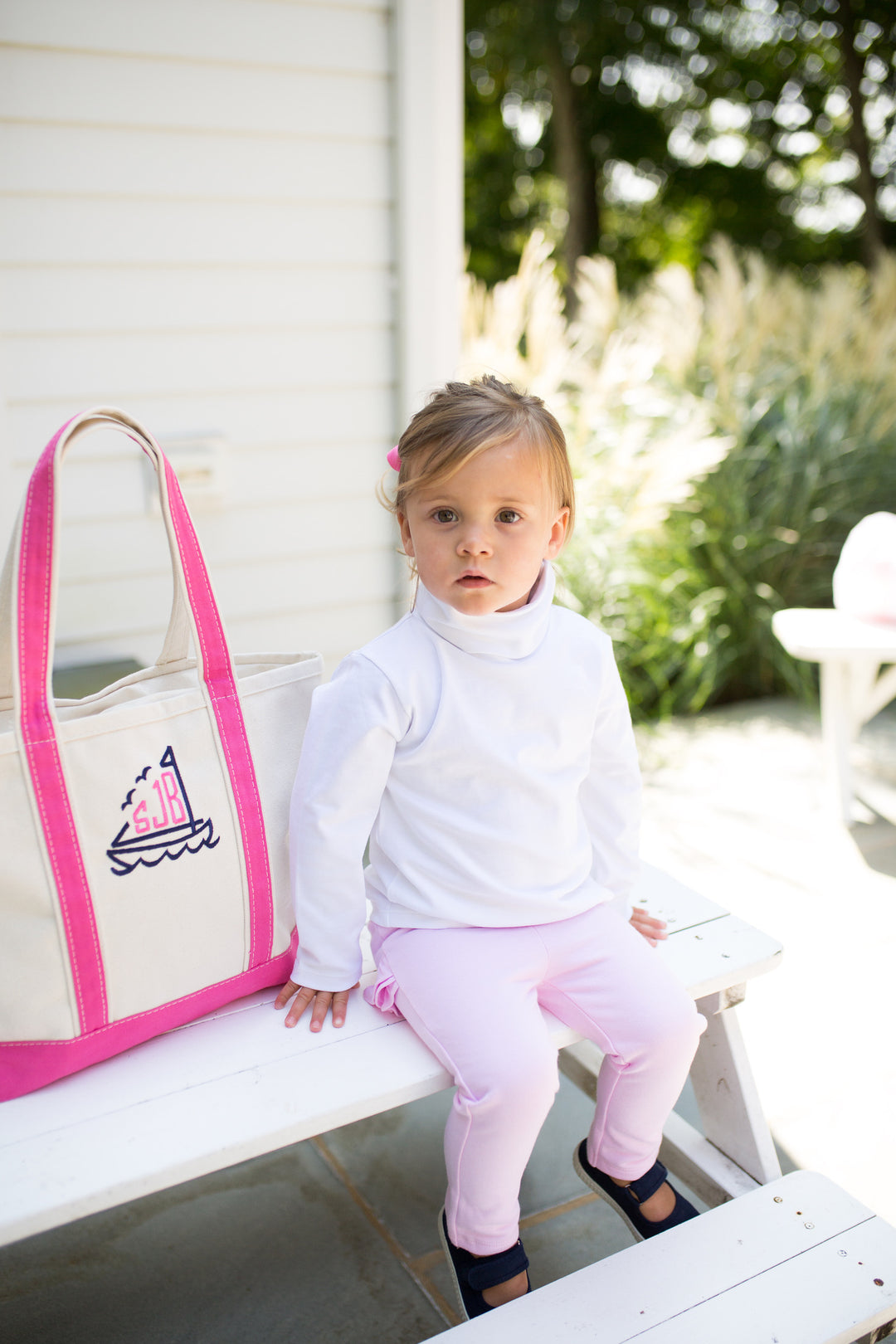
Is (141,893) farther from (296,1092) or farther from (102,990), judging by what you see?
(296,1092)

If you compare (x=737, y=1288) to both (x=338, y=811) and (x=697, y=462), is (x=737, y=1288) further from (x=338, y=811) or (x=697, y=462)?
(x=697, y=462)

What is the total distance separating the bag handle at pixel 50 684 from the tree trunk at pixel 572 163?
371 inches

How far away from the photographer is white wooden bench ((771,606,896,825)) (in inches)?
116

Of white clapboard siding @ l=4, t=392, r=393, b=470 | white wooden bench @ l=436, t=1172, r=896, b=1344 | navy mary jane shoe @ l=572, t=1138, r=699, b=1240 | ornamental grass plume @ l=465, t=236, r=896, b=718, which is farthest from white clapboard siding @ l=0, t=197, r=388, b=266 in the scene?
white wooden bench @ l=436, t=1172, r=896, b=1344

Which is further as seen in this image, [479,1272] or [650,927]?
[650,927]

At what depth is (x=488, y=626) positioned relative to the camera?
138cm

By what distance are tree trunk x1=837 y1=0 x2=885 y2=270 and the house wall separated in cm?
735

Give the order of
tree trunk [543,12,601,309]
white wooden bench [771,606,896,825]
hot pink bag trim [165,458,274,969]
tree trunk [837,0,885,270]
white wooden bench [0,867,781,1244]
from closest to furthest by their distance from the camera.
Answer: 1. white wooden bench [0,867,781,1244]
2. hot pink bag trim [165,458,274,969]
3. white wooden bench [771,606,896,825]
4. tree trunk [837,0,885,270]
5. tree trunk [543,12,601,309]

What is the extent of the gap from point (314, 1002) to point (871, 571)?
230 centimetres

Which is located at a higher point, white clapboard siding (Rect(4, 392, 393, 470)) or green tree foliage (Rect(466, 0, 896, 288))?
green tree foliage (Rect(466, 0, 896, 288))

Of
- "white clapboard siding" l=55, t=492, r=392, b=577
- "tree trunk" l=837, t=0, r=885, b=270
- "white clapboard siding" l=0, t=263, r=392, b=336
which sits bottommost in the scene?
"white clapboard siding" l=55, t=492, r=392, b=577

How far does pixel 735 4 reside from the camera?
10844 mm

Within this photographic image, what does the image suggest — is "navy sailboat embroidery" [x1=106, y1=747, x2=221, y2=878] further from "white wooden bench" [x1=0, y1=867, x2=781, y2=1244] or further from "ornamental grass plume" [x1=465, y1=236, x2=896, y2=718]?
"ornamental grass plume" [x1=465, y1=236, x2=896, y2=718]

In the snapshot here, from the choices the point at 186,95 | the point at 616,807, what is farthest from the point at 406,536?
the point at 186,95
